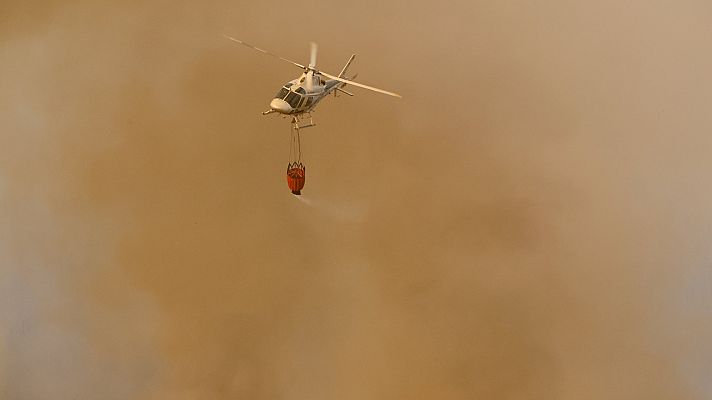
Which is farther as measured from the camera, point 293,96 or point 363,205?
point 363,205

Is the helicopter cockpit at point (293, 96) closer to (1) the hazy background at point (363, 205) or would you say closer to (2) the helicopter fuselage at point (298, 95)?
(2) the helicopter fuselage at point (298, 95)

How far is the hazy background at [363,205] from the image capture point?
5.07 m

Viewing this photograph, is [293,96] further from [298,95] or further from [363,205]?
[363,205]

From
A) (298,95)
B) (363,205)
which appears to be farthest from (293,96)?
(363,205)

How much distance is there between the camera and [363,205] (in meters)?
5.30

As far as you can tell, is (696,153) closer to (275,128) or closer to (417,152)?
(417,152)

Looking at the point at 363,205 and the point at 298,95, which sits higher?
the point at 363,205

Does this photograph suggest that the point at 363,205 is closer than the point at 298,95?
No

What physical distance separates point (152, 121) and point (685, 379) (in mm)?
4161

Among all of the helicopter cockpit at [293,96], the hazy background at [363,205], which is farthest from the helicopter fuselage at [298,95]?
the hazy background at [363,205]

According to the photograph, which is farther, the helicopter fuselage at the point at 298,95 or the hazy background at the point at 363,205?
the hazy background at the point at 363,205

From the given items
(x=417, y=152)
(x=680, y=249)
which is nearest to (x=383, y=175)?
(x=417, y=152)

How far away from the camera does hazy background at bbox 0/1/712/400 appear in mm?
5074

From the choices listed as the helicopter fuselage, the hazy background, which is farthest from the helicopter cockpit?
the hazy background
